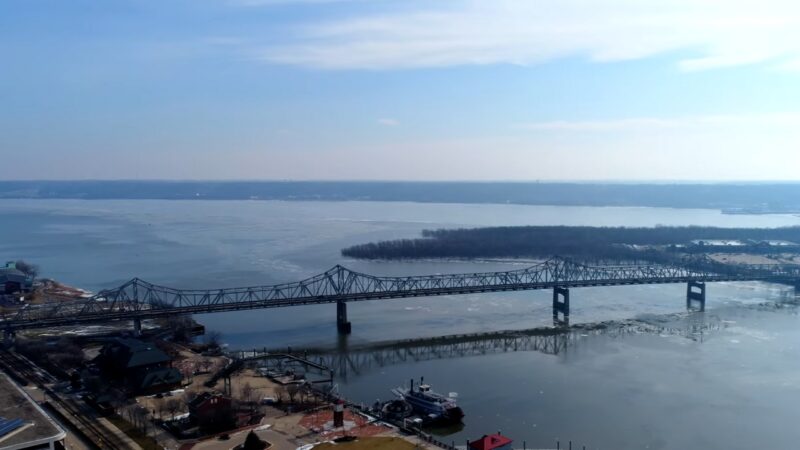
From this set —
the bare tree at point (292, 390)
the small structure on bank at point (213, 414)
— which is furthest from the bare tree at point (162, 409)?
the bare tree at point (292, 390)

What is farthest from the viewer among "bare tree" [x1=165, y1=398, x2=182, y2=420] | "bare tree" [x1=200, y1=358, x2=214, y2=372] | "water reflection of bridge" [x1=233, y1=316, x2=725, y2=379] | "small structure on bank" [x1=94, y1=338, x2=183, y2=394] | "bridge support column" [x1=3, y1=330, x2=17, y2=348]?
"bridge support column" [x1=3, y1=330, x2=17, y2=348]

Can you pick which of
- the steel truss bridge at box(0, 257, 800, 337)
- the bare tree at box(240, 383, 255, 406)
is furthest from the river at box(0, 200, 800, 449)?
the bare tree at box(240, 383, 255, 406)

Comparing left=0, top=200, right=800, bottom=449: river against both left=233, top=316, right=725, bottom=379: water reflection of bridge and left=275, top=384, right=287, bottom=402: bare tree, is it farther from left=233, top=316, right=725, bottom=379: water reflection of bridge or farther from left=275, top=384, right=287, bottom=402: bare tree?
left=275, top=384, right=287, bottom=402: bare tree

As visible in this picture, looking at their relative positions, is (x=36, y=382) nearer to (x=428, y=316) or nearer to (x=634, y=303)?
(x=428, y=316)

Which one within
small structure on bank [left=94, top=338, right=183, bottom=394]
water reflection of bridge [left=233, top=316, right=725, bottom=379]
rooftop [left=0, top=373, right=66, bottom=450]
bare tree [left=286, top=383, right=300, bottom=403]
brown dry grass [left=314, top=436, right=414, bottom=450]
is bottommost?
water reflection of bridge [left=233, top=316, right=725, bottom=379]

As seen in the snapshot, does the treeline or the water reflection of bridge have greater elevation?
the treeline

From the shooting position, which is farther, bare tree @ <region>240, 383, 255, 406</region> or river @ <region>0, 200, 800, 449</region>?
bare tree @ <region>240, 383, 255, 406</region>
